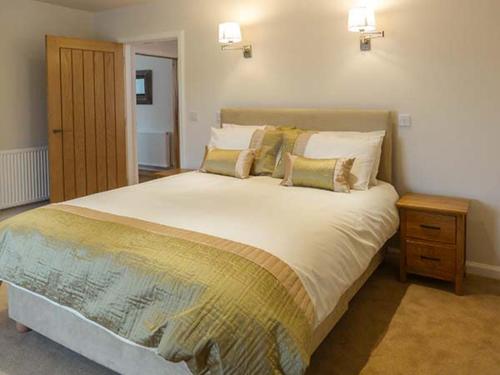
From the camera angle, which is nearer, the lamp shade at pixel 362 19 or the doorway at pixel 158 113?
the lamp shade at pixel 362 19

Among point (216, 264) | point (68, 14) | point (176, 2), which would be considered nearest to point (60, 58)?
point (68, 14)

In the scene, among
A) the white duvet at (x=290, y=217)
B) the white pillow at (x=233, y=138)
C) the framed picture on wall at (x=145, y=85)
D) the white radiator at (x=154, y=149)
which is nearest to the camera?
the white duvet at (x=290, y=217)

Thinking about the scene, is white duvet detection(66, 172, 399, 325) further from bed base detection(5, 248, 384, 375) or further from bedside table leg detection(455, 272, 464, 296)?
bedside table leg detection(455, 272, 464, 296)

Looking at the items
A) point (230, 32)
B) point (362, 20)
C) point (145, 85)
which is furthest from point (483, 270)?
point (145, 85)

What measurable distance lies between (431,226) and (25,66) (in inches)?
179

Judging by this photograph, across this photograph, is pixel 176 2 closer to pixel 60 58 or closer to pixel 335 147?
pixel 60 58

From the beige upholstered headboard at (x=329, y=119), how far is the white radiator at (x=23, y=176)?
2.52 meters

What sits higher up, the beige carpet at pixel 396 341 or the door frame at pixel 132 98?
the door frame at pixel 132 98

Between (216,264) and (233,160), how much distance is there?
1964mm

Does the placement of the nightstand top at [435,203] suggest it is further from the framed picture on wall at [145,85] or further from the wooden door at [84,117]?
the framed picture on wall at [145,85]

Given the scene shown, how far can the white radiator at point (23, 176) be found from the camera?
4.81 metres

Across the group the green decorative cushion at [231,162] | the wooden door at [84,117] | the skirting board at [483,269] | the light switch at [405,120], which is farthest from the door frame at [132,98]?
the skirting board at [483,269]

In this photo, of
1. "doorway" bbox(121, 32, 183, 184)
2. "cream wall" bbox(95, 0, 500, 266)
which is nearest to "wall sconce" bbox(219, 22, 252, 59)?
"cream wall" bbox(95, 0, 500, 266)

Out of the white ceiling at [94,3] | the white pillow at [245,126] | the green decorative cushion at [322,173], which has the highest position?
the white ceiling at [94,3]
